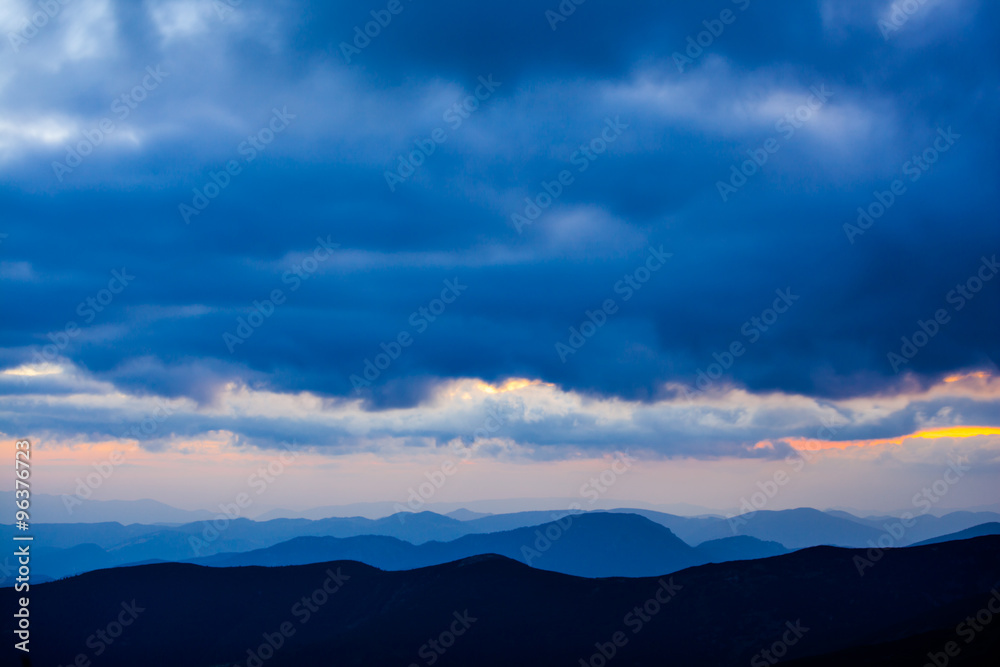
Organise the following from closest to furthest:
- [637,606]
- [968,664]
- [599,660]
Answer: [968,664], [599,660], [637,606]

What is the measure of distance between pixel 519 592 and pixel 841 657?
90018 mm

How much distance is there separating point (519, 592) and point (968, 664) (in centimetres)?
11044

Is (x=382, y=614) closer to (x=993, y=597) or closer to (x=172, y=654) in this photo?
(x=172, y=654)

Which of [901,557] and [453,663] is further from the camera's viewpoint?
[901,557]

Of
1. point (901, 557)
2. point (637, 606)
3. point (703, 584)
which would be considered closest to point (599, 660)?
point (637, 606)

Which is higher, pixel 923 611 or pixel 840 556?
pixel 840 556

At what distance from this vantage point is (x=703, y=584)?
182 metres

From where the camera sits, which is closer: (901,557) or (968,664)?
(968,664)

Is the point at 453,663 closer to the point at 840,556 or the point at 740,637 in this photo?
the point at 740,637

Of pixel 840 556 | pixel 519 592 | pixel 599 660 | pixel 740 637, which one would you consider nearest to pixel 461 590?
pixel 519 592

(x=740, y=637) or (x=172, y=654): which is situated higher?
(x=172, y=654)

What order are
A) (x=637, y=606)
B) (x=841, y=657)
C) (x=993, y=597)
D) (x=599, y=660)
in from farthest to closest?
1. (x=637, y=606)
2. (x=599, y=660)
3. (x=993, y=597)
4. (x=841, y=657)

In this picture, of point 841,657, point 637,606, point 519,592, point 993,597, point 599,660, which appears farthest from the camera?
point 519,592

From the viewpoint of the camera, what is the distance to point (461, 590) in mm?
198875
